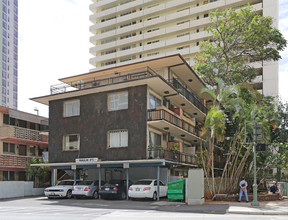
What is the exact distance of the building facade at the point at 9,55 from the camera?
108625 mm

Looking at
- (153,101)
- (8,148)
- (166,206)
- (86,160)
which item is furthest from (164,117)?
(8,148)

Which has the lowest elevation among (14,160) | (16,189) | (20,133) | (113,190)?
(16,189)

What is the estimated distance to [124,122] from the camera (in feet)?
96.5

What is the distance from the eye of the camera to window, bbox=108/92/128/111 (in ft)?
97.9

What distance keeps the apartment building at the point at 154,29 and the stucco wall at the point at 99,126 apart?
36.6 metres

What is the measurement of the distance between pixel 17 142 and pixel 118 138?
1402 centimetres

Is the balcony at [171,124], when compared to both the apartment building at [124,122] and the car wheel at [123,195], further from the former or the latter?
the car wheel at [123,195]

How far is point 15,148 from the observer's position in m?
38.1

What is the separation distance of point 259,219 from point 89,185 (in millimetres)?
15861

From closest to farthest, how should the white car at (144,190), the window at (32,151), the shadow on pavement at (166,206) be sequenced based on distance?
the shadow on pavement at (166,206), the white car at (144,190), the window at (32,151)

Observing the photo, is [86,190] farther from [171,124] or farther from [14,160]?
[14,160]

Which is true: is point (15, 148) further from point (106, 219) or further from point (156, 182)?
point (106, 219)

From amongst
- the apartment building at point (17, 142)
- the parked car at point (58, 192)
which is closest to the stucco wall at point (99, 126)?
the apartment building at point (17, 142)

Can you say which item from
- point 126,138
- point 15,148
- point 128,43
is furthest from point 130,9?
point 126,138
